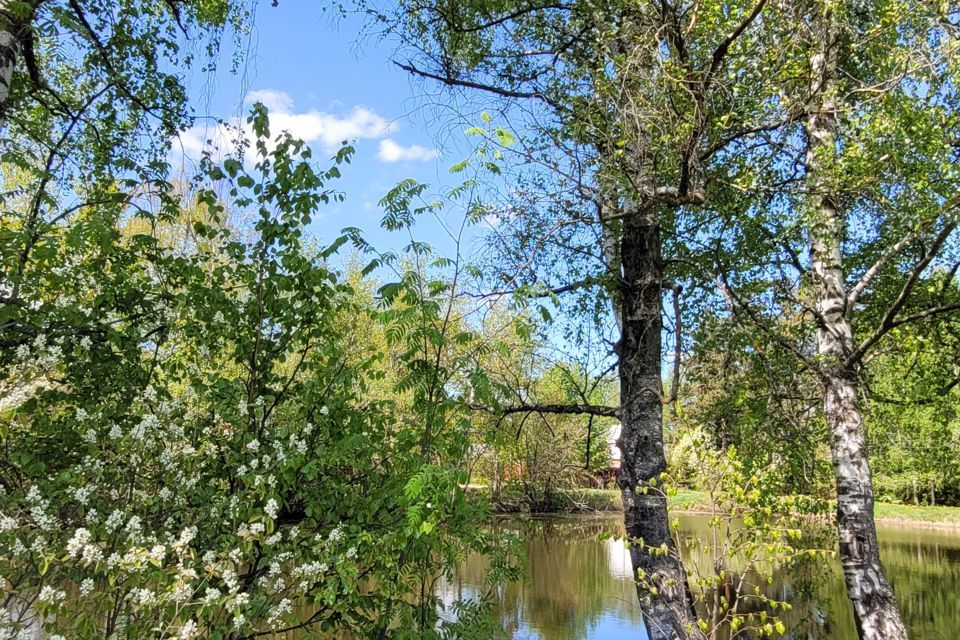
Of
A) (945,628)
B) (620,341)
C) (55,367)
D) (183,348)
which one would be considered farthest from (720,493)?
(945,628)

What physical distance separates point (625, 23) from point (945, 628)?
1013 cm

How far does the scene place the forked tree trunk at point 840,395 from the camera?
13.6ft

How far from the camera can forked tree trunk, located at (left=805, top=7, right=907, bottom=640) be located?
13.6 feet

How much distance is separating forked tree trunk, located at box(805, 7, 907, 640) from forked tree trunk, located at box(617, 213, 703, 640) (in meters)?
1.23

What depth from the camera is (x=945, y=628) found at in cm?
875

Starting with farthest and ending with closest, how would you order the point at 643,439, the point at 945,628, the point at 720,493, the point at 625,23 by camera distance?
the point at 945,628
the point at 643,439
the point at 625,23
the point at 720,493

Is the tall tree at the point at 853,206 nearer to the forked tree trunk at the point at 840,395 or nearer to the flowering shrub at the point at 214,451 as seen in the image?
the forked tree trunk at the point at 840,395

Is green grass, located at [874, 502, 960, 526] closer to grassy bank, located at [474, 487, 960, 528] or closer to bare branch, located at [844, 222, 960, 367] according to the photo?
grassy bank, located at [474, 487, 960, 528]

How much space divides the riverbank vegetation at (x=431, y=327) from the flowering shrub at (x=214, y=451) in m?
0.02

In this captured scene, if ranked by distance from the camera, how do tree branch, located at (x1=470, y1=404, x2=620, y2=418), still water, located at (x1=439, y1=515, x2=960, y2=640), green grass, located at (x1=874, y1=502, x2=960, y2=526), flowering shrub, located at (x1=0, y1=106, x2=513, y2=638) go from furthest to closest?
→ green grass, located at (x1=874, y1=502, x2=960, y2=526), still water, located at (x1=439, y1=515, x2=960, y2=640), tree branch, located at (x1=470, y1=404, x2=620, y2=418), flowering shrub, located at (x1=0, y1=106, x2=513, y2=638)

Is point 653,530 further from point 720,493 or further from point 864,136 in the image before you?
point 864,136

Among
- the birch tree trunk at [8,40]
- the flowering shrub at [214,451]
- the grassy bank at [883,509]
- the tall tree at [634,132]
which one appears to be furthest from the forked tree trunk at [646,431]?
the grassy bank at [883,509]

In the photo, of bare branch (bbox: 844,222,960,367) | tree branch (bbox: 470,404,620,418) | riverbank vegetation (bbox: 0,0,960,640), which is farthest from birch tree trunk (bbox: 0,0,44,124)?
bare branch (bbox: 844,222,960,367)

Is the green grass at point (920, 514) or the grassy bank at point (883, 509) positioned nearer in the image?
the grassy bank at point (883, 509)
